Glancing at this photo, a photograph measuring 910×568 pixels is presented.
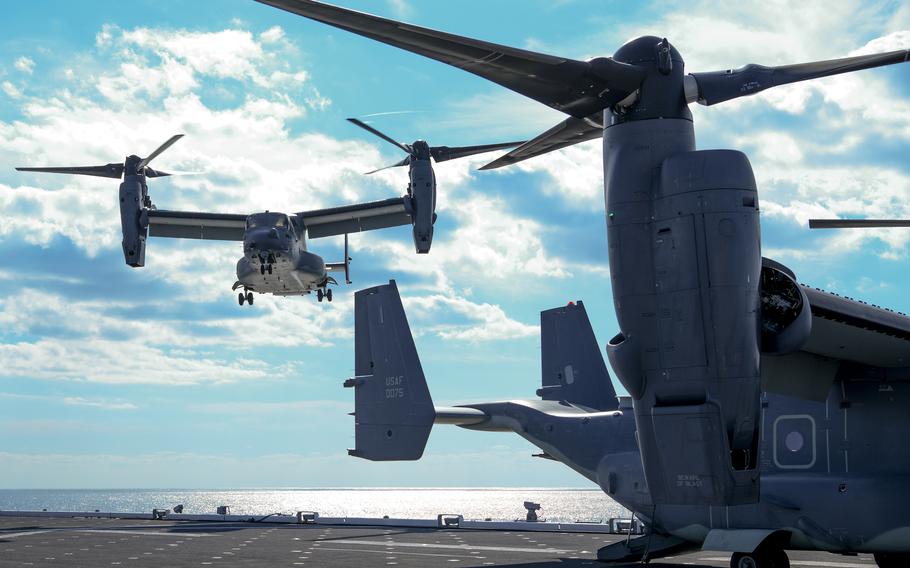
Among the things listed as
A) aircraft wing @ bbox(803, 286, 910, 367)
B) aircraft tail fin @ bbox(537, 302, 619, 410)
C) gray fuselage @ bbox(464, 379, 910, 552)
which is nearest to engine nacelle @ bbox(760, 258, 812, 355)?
aircraft wing @ bbox(803, 286, 910, 367)

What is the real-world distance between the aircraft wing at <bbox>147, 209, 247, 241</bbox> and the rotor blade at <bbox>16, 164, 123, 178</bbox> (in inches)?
98.9

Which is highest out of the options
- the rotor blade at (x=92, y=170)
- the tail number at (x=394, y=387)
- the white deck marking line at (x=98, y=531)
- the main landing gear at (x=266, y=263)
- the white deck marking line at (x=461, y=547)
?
the rotor blade at (x=92, y=170)

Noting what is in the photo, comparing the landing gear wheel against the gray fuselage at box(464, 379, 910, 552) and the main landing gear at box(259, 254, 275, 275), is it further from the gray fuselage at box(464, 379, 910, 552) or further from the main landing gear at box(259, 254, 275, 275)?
the main landing gear at box(259, 254, 275, 275)

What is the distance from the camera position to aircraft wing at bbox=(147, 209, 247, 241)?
44688 millimetres

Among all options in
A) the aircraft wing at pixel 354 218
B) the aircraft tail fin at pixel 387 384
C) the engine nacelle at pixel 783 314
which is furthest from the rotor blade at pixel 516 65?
the aircraft wing at pixel 354 218

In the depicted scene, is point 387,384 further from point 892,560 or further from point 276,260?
point 276,260

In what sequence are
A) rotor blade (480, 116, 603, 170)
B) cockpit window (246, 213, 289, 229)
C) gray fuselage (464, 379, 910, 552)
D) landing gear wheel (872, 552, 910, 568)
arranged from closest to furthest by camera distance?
1. rotor blade (480, 116, 603, 170)
2. gray fuselage (464, 379, 910, 552)
3. landing gear wheel (872, 552, 910, 568)
4. cockpit window (246, 213, 289, 229)

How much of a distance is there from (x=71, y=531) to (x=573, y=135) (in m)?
25.4

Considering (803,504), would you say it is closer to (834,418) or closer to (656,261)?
(834,418)

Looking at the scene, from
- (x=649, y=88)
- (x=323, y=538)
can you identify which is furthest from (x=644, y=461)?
(x=323, y=538)

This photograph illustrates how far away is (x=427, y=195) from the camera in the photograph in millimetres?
39969

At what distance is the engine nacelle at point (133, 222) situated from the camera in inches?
1571

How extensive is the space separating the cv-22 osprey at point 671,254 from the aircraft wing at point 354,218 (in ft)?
108

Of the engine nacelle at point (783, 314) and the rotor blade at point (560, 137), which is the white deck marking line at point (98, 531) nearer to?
Result: the rotor blade at point (560, 137)
